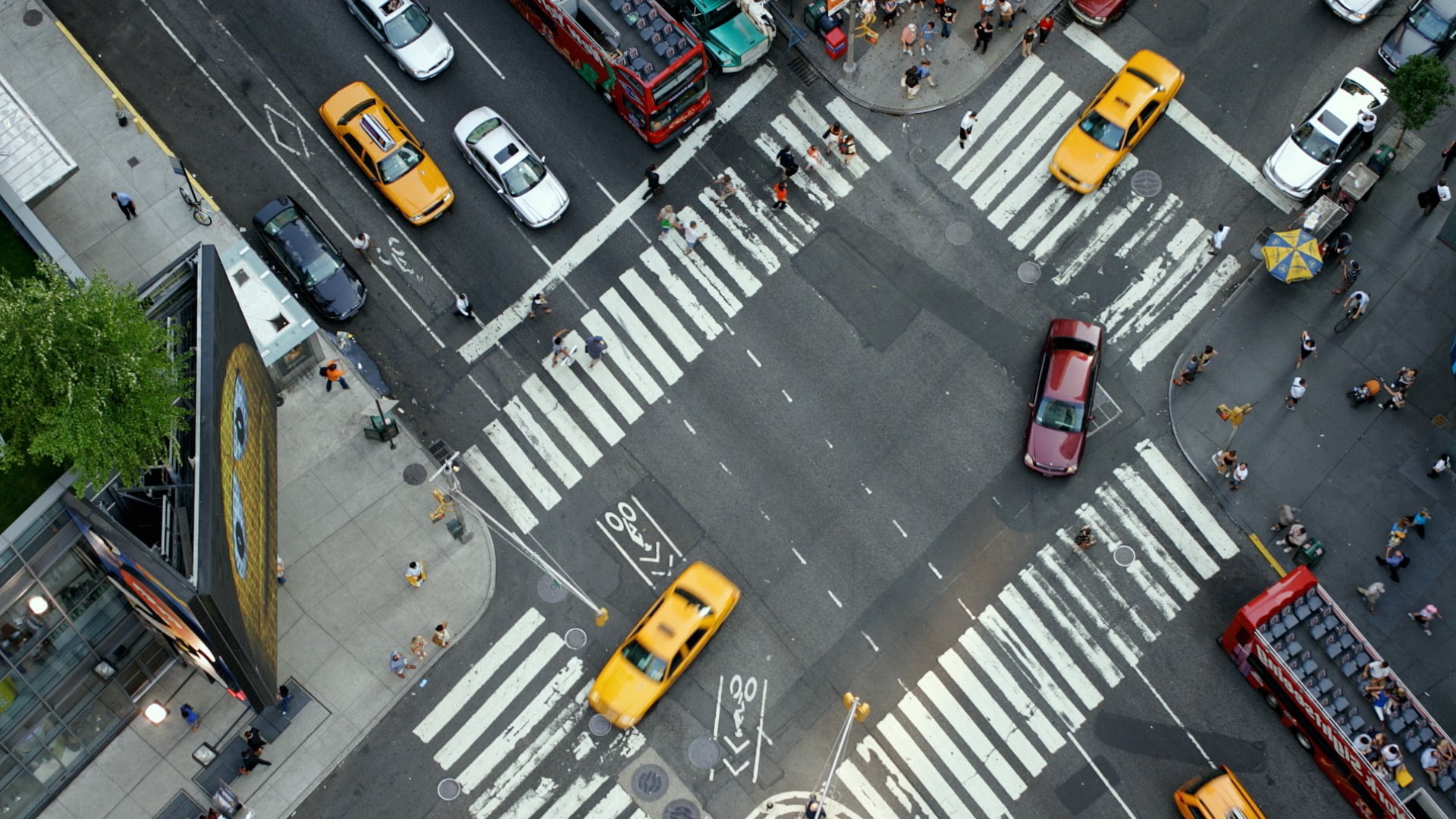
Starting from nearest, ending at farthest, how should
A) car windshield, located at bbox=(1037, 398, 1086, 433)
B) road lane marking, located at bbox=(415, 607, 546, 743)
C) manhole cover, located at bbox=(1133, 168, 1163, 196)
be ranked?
road lane marking, located at bbox=(415, 607, 546, 743), car windshield, located at bbox=(1037, 398, 1086, 433), manhole cover, located at bbox=(1133, 168, 1163, 196)

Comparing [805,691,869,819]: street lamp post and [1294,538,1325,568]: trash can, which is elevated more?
[805,691,869,819]: street lamp post

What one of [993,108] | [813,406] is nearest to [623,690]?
[813,406]

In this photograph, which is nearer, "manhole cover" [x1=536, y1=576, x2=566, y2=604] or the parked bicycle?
"manhole cover" [x1=536, y1=576, x2=566, y2=604]

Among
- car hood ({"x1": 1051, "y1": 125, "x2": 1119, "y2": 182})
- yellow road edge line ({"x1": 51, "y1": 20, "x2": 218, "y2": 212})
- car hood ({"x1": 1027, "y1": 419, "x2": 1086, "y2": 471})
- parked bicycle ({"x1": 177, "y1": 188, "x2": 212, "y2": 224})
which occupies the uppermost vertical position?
yellow road edge line ({"x1": 51, "y1": 20, "x2": 218, "y2": 212})

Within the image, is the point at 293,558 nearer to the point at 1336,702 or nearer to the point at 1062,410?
the point at 1062,410

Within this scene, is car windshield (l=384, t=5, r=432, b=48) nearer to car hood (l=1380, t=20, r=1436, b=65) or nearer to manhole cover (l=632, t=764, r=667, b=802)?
manhole cover (l=632, t=764, r=667, b=802)

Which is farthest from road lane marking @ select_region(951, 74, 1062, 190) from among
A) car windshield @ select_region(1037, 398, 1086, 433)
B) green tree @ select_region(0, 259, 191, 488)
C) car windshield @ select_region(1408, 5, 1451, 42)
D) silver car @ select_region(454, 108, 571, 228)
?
green tree @ select_region(0, 259, 191, 488)

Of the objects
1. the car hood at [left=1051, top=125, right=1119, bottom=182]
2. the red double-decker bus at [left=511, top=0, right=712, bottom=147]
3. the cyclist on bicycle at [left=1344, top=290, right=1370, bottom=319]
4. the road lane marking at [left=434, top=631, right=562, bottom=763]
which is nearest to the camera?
the road lane marking at [left=434, top=631, right=562, bottom=763]
